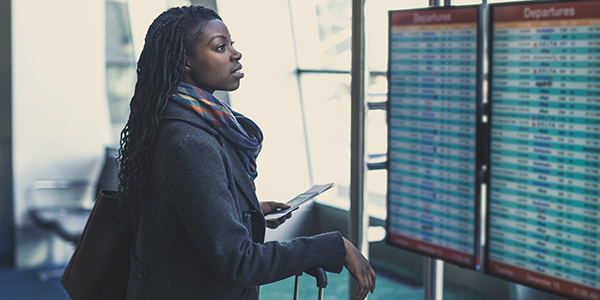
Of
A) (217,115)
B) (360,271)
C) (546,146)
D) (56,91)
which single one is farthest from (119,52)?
(546,146)

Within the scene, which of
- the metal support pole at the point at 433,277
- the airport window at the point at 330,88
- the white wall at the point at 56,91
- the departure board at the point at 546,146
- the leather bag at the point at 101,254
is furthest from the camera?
the airport window at the point at 330,88

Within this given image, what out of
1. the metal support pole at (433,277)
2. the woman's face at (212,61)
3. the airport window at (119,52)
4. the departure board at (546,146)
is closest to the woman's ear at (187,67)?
the woman's face at (212,61)

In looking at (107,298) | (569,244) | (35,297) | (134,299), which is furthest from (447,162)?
(35,297)

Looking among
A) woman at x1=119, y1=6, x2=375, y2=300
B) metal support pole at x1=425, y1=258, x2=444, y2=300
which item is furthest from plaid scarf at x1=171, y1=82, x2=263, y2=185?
metal support pole at x1=425, y1=258, x2=444, y2=300

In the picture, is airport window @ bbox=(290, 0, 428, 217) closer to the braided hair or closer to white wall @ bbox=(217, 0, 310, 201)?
white wall @ bbox=(217, 0, 310, 201)

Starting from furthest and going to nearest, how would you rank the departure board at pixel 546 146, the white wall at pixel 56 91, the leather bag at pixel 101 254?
the white wall at pixel 56 91 → the leather bag at pixel 101 254 → the departure board at pixel 546 146

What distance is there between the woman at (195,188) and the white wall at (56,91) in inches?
135

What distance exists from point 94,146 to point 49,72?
0.72 m

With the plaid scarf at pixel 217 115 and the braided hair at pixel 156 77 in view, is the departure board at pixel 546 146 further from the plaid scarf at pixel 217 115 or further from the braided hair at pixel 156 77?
the braided hair at pixel 156 77

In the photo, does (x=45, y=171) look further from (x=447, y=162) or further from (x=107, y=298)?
(x=447, y=162)

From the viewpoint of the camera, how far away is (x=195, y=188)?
1.25m

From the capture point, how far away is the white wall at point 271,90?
16.4ft

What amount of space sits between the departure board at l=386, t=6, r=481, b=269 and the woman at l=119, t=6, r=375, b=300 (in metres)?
0.27

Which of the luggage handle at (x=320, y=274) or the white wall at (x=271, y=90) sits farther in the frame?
the white wall at (x=271, y=90)
